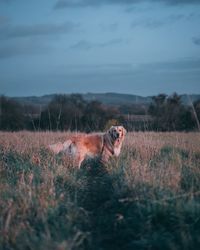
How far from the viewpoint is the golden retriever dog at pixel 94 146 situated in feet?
34.0

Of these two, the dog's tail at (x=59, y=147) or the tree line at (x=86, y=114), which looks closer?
the dog's tail at (x=59, y=147)

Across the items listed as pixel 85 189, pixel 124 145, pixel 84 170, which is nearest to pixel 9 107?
pixel 124 145

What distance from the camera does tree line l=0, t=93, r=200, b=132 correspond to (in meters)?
24.0

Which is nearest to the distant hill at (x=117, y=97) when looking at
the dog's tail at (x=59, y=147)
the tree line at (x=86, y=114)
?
the tree line at (x=86, y=114)

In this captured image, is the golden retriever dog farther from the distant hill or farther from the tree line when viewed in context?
the tree line

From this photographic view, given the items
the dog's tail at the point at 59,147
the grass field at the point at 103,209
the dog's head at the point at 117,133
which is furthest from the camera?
the dog's head at the point at 117,133

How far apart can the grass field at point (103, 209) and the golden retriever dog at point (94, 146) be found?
2131 millimetres

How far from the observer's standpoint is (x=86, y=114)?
29844 millimetres

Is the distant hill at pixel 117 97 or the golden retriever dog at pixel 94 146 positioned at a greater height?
the distant hill at pixel 117 97

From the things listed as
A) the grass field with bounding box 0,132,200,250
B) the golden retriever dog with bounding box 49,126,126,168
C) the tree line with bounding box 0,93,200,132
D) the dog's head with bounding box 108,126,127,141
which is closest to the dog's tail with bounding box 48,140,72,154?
the golden retriever dog with bounding box 49,126,126,168

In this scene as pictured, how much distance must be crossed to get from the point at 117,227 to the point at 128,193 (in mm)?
844

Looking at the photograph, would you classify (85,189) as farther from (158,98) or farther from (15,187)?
(158,98)

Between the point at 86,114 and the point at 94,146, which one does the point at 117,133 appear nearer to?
the point at 94,146

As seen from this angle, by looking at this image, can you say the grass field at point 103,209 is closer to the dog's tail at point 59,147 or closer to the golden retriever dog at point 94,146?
the dog's tail at point 59,147
